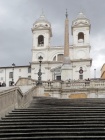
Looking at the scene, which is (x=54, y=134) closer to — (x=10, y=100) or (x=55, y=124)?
(x=55, y=124)

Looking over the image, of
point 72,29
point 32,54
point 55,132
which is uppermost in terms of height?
point 72,29

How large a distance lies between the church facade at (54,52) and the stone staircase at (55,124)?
73361 millimetres

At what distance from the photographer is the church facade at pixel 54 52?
91438 mm

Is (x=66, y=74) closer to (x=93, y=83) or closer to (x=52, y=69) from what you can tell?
(x=93, y=83)

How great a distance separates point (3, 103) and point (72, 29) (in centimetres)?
8176

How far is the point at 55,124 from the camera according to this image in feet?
46.3

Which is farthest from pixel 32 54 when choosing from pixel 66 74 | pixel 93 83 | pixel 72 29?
pixel 93 83

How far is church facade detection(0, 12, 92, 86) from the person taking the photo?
300 feet

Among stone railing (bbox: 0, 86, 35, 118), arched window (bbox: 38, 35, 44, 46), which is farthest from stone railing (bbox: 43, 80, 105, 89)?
arched window (bbox: 38, 35, 44, 46)

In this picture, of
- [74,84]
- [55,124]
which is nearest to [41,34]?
[74,84]

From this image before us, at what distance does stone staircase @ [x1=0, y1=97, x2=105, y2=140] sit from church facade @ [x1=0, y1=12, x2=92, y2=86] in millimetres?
73361

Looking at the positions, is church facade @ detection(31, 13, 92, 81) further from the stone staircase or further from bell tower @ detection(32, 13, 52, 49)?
the stone staircase

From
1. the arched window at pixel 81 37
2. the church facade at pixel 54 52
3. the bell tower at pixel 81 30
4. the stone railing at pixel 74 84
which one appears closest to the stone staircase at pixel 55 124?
the stone railing at pixel 74 84

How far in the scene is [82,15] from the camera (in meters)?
97.5
